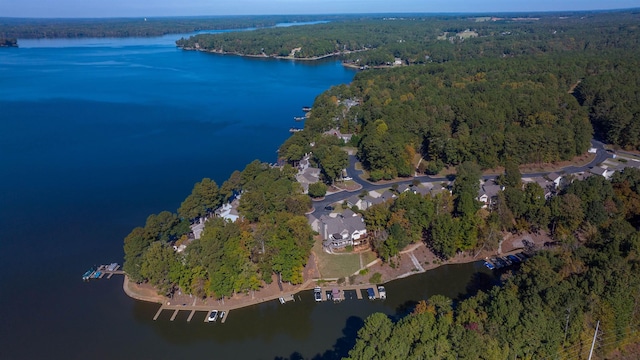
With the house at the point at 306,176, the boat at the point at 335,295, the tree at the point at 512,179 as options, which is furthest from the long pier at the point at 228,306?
the tree at the point at 512,179

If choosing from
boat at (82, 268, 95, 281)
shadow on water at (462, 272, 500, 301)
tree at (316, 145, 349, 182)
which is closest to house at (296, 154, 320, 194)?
tree at (316, 145, 349, 182)

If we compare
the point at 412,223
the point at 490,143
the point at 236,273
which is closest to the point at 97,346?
the point at 236,273

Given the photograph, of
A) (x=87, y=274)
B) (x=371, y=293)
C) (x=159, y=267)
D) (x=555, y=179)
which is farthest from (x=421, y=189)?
(x=87, y=274)

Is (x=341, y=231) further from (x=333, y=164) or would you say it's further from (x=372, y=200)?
(x=333, y=164)

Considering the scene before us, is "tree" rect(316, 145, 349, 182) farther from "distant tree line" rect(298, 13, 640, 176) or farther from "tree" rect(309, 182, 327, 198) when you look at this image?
"distant tree line" rect(298, 13, 640, 176)

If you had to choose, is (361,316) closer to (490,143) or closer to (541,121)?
(490,143)
